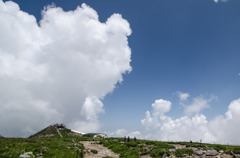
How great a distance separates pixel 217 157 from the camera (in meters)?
15.5

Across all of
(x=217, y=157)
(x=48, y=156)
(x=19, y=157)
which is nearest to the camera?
(x=19, y=157)

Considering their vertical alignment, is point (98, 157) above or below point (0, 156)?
below

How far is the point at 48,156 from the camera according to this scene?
14.3 meters

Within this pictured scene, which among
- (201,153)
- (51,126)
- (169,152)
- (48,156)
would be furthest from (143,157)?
(51,126)

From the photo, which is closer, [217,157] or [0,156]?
[0,156]

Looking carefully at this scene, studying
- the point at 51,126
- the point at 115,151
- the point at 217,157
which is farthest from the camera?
the point at 51,126

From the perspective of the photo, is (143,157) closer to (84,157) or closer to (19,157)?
(84,157)

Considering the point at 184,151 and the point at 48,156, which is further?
the point at 184,151

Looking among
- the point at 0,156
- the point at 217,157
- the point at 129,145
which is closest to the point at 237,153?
the point at 217,157

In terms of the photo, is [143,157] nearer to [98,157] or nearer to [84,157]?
[98,157]

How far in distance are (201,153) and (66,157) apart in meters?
15.2

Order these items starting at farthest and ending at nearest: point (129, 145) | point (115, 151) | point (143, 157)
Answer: point (129, 145) < point (115, 151) < point (143, 157)

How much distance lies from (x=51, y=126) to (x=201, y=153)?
191 feet

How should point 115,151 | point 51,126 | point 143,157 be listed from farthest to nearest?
1. point 51,126
2. point 115,151
3. point 143,157
